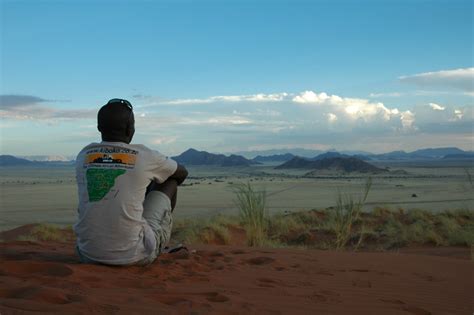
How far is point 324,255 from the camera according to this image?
269 inches

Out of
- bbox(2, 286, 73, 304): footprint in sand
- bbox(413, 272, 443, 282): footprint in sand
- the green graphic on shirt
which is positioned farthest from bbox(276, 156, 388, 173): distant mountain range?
bbox(2, 286, 73, 304): footprint in sand

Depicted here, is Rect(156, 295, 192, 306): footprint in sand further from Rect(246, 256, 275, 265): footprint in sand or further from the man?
Rect(246, 256, 275, 265): footprint in sand

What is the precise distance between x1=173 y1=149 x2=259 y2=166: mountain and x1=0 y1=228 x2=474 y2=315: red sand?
80.2 metres

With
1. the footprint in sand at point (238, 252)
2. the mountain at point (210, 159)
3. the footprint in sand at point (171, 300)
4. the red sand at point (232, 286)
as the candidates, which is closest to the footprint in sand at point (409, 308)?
the red sand at point (232, 286)

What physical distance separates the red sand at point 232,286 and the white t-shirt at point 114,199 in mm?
180

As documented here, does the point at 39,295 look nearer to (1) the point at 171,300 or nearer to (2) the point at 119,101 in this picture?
(1) the point at 171,300

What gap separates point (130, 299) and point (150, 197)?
5.01 feet

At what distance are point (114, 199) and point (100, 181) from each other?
0.61 ft

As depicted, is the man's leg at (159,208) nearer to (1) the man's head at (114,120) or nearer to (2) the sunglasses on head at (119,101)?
(1) the man's head at (114,120)

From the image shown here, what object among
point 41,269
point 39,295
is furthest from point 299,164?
point 39,295

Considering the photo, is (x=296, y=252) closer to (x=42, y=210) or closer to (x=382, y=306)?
Answer: (x=382, y=306)

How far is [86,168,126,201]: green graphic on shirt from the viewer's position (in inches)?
167

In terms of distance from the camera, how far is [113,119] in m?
4.49

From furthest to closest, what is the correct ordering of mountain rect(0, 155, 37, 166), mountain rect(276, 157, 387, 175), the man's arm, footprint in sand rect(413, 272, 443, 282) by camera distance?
mountain rect(0, 155, 37, 166) → mountain rect(276, 157, 387, 175) → footprint in sand rect(413, 272, 443, 282) → the man's arm
